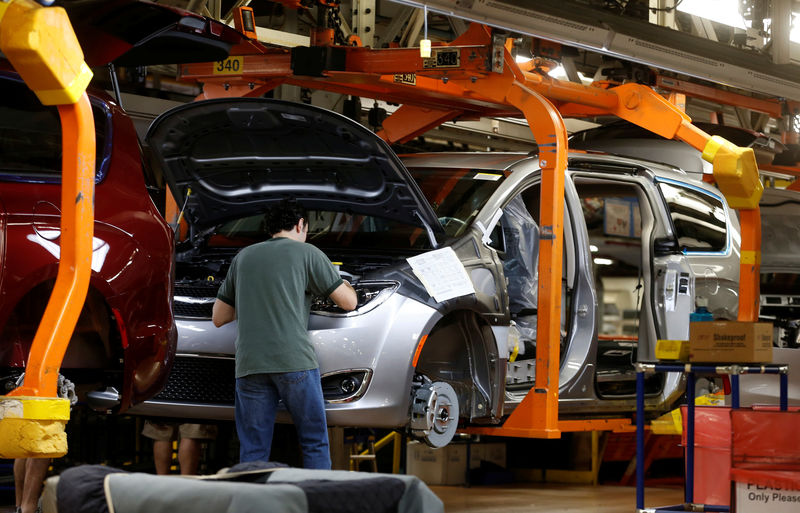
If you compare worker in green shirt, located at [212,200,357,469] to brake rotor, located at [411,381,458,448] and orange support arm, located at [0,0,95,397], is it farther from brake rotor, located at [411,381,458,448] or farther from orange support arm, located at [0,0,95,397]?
orange support arm, located at [0,0,95,397]

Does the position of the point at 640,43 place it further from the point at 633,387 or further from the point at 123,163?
the point at 123,163

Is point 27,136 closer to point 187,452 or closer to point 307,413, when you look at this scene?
point 307,413

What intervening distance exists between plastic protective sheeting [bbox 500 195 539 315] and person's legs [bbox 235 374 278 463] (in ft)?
6.89

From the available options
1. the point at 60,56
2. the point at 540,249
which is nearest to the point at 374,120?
the point at 540,249

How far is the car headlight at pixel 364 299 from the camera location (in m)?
5.58

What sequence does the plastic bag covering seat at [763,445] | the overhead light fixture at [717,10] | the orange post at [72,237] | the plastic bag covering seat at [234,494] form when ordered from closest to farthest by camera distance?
the plastic bag covering seat at [234,494], the orange post at [72,237], the plastic bag covering seat at [763,445], the overhead light fixture at [717,10]

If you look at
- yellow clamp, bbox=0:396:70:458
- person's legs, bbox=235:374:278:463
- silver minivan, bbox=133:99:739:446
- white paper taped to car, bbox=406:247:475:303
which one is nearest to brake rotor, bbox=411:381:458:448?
silver minivan, bbox=133:99:739:446

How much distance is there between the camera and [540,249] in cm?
643

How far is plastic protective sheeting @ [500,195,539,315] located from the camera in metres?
A: 6.95

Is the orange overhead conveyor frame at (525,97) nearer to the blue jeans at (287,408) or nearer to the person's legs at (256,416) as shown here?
the blue jeans at (287,408)

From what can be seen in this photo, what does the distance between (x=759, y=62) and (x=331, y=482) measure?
6693mm

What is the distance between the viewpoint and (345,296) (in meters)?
5.40

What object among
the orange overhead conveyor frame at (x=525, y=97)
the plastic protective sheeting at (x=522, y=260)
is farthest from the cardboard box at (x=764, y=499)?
the plastic protective sheeting at (x=522, y=260)

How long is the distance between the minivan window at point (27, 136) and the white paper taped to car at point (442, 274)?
1.91 metres
